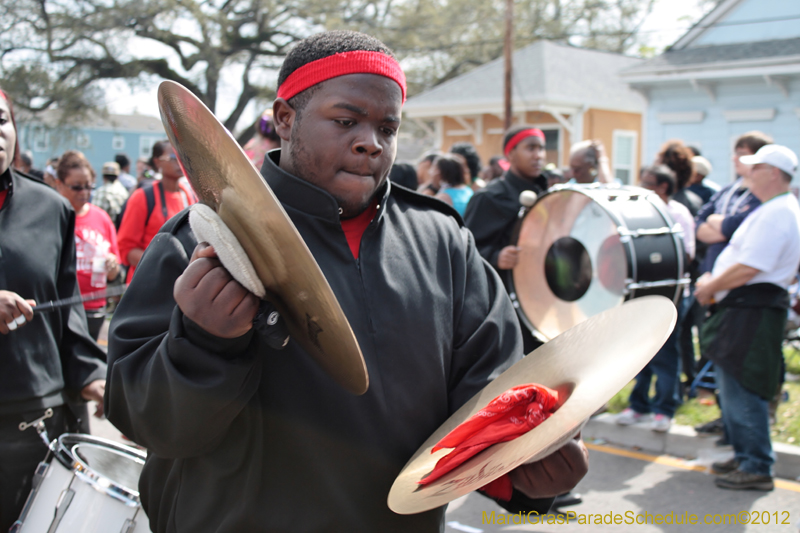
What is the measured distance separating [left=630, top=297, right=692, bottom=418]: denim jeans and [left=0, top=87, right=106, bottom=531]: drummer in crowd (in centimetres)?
413

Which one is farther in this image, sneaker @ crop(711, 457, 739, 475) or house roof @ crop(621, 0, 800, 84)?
house roof @ crop(621, 0, 800, 84)

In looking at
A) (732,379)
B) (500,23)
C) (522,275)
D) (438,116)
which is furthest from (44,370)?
(500,23)

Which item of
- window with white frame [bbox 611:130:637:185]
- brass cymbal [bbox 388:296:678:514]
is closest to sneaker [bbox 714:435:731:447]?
brass cymbal [bbox 388:296:678:514]

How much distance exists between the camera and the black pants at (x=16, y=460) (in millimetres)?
2289

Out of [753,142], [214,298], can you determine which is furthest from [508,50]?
[214,298]

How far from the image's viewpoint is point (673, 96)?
14.7m

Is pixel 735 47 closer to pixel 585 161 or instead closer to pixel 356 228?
pixel 585 161

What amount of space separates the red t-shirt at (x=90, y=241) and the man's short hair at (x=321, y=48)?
3.38 m

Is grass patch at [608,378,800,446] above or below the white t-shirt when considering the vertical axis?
below

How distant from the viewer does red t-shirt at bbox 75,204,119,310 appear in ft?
15.5

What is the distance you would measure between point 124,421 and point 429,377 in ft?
2.19

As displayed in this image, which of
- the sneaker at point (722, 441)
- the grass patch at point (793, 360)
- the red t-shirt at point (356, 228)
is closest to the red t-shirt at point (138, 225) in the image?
the red t-shirt at point (356, 228)

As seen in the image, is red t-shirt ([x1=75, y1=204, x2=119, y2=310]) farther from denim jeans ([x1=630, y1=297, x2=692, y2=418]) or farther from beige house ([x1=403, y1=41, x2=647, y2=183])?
beige house ([x1=403, y1=41, x2=647, y2=183])

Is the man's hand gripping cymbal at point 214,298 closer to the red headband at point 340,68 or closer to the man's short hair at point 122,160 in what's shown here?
the red headband at point 340,68
